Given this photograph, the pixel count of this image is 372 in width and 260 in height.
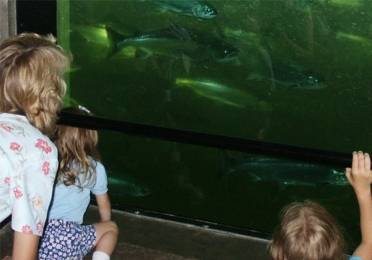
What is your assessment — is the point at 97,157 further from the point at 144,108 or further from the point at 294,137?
the point at 294,137

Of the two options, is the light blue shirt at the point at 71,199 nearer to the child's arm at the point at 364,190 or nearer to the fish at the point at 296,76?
the child's arm at the point at 364,190

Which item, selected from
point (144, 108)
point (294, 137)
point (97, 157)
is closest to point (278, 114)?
point (294, 137)

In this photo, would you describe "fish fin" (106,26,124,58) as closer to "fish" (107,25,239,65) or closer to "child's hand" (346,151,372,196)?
"fish" (107,25,239,65)

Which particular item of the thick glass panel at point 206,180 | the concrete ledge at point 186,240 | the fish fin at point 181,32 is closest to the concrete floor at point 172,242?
the concrete ledge at point 186,240

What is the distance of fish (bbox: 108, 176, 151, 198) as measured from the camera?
6688 millimetres

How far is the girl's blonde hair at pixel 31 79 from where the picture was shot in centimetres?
193

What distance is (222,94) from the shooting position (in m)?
7.21

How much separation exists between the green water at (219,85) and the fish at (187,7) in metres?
0.01

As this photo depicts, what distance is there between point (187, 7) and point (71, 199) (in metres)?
3.94

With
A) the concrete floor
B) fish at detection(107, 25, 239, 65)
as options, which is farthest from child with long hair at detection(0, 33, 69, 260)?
fish at detection(107, 25, 239, 65)

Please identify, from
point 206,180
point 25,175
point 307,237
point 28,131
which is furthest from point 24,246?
point 206,180

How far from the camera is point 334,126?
7754 mm

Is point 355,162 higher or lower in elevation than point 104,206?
higher

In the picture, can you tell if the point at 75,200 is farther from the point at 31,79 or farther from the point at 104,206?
the point at 31,79
